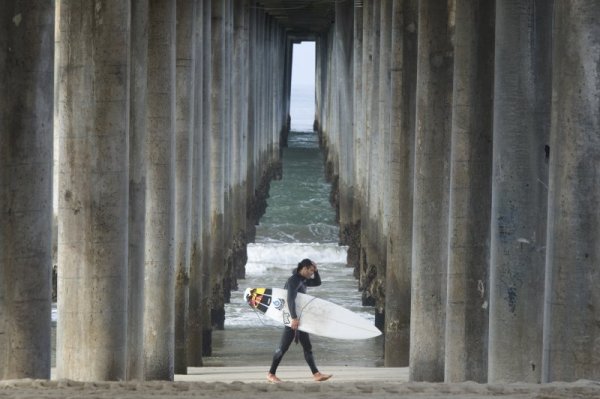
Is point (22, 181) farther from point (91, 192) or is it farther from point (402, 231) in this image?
point (402, 231)

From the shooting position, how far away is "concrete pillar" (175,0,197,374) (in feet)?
57.8

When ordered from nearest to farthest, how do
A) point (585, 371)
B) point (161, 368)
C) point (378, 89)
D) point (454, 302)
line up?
point (585, 371)
point (454, 302)
point (161, 368)
point (378, 89)

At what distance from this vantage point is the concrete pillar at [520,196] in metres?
11.2

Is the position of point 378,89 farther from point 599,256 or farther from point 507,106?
point 599,256

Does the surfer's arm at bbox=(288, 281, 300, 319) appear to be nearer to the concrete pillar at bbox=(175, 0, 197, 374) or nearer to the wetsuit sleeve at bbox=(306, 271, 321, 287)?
the wetsuit sleeve at bbox=(306, 271, 321, 287)

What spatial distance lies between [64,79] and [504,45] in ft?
10.6

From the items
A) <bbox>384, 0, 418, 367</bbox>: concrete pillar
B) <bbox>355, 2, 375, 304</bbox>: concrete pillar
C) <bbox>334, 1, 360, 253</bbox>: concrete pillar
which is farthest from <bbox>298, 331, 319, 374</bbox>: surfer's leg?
<bbox>334, 1, 360, 253</bbox>: concrete pillar

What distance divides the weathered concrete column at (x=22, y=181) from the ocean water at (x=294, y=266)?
7723 mm

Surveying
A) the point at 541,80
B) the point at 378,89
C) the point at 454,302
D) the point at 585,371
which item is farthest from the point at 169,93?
the point at 378,89

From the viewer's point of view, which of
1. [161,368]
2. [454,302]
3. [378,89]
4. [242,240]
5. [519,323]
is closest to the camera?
[519,323]

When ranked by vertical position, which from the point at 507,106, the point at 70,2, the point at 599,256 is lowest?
the point at 599,256

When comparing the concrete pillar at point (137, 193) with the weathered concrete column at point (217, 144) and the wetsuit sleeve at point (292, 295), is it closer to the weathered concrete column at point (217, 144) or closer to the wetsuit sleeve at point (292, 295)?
the wetsuit sleeve at point (292, 295)

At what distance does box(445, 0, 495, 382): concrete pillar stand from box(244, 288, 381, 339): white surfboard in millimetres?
1756

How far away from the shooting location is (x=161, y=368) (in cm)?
1474
